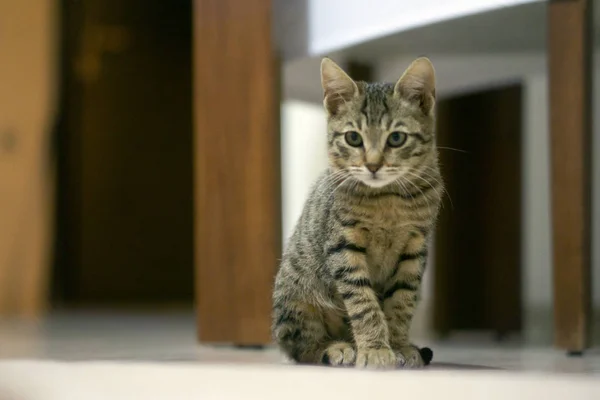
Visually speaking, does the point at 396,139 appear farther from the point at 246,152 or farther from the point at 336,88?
the point at 246,152

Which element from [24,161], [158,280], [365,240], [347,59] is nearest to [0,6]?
[24,161]

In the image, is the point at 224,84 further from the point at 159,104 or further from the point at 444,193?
the point at 159,104

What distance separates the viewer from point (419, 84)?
0.83m

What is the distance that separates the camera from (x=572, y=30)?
3.51 feet

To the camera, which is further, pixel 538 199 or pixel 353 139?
pixel 538 199

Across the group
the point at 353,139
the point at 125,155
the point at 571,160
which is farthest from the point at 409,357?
the point at 125,155

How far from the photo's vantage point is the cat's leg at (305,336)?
3.04 feet

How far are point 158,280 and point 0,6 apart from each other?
115 cm

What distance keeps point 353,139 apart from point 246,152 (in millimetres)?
377

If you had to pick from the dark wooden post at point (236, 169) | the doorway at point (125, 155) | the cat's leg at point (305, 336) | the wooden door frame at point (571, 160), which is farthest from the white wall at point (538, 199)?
the doorway at point (125, 155)

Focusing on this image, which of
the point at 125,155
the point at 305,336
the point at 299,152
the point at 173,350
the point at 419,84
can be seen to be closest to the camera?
the point at 419,84

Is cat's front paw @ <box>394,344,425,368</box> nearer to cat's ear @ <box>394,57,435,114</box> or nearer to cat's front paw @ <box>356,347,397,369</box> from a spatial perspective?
cat's front paw @ <box>356,347,397,369</box>

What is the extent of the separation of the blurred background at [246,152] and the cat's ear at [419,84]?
9cm

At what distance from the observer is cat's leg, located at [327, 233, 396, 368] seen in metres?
0.87
